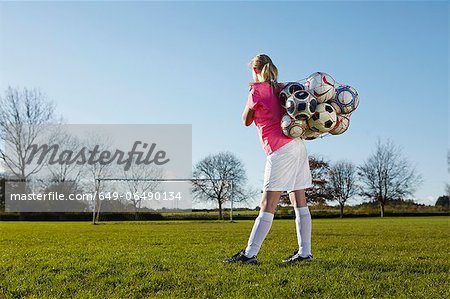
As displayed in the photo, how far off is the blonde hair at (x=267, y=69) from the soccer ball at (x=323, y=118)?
0.55 metres

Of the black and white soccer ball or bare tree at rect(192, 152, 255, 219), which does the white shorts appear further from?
bare tree at rect(192, 152, 255, 219)

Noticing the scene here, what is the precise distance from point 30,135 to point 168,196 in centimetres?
1362

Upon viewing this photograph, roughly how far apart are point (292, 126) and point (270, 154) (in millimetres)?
435

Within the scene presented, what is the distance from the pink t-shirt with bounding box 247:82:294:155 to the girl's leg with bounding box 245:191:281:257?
1.70 ft

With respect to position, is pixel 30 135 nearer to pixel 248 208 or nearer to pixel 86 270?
pixel 248 208

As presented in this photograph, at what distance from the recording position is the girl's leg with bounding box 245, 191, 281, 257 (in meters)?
5.25

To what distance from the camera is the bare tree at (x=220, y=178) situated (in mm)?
42281

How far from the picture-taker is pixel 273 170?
5.31 meters

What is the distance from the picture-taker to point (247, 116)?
539 cm

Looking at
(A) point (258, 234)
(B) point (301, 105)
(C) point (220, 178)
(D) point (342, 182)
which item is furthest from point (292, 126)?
(D) point (342, 182)

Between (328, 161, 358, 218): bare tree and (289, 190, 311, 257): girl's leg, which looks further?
(328, 161, 358, 218): bare tree
